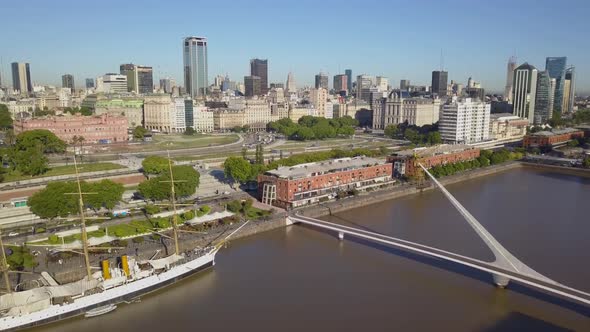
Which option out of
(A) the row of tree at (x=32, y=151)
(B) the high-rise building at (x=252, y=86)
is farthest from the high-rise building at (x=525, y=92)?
(A) the row of tree at (x=32, y=151)

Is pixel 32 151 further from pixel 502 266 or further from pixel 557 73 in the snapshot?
pixel 557 73

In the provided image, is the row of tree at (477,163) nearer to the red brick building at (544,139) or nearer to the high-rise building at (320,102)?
the red brick building at (544,139)

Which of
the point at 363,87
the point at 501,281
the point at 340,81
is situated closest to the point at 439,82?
the point at 363,87

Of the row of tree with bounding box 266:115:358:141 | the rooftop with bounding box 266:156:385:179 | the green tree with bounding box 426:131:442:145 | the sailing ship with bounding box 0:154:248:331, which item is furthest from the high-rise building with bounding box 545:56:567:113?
the sailing ship with bounding box 0:154:248:331

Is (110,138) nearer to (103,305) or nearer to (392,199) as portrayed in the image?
(392,199)

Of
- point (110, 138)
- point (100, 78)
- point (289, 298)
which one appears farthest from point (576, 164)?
point (100, 78)

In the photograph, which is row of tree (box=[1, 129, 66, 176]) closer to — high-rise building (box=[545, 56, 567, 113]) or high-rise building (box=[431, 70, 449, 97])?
high-rise building (box=[545, 56, 567, 113])
